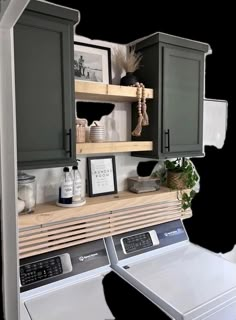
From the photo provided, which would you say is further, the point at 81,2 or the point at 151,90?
the point at 151,90

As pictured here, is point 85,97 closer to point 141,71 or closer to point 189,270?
point 141,71

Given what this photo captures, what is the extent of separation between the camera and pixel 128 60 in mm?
1801

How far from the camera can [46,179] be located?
169 centimetres

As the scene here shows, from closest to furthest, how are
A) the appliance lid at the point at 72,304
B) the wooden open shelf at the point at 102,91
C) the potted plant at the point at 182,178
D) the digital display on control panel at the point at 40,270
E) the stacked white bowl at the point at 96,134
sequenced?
the appliance lid at the point at 72,304 → the digital display on control panel at the point at 40,270 → the wooden open shelf at the point at 102,91 → the stacked white bowl at the point at 96,134 → the potted plant at the point at 182,178

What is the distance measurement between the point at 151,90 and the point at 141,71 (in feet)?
0.71

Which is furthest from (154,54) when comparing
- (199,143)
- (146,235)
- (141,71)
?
(146,235)

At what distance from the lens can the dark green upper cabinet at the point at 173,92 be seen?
5.74 ft

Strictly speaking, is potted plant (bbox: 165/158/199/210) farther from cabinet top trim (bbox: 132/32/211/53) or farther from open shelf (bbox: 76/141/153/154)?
cabinet top trim (bbox: 132/32/211/53)

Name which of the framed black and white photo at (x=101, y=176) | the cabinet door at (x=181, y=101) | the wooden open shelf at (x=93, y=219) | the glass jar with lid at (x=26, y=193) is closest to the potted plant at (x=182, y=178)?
the wooden open shelf at (x=93, y=219)

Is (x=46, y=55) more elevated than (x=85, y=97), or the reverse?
(x=46, y=55)

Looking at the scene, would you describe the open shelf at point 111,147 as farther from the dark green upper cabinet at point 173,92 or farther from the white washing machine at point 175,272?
the white washing machine at point 175,272

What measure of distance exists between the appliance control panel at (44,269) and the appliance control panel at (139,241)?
40 cm

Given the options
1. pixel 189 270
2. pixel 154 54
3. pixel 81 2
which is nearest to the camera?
pixel 81 2

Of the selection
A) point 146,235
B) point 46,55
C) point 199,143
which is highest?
point 46,55
